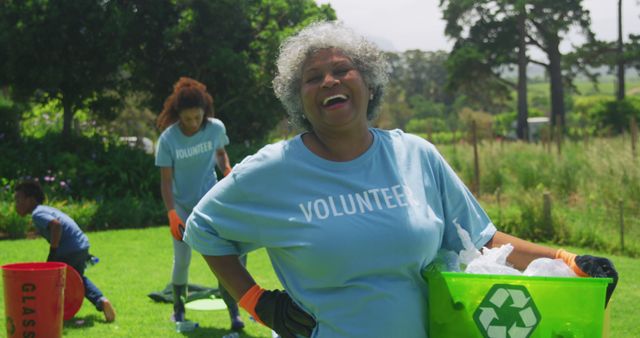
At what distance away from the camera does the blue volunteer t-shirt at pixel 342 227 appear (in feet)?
7.64

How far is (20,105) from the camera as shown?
1736cm

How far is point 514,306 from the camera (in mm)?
2215

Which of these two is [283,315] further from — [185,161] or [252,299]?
[185,161]

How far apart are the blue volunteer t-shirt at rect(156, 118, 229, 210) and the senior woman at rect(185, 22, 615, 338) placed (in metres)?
3.52

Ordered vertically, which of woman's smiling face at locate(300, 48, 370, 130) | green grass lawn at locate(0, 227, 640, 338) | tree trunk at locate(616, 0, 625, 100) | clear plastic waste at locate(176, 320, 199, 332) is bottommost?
green grass lawn at locate(0, 227, 640, 338)

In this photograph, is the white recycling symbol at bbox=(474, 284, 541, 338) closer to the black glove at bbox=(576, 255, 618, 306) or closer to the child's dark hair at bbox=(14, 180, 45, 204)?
the black glove at bbox=(576, 255, 618, 306)

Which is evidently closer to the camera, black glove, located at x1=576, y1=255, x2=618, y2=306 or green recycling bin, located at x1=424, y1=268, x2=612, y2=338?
green recycling bin, located at x1=424, y1=268, x2=612, y2=338

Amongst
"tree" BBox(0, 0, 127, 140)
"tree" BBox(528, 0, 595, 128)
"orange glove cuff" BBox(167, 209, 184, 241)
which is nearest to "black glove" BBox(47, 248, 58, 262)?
"orange glove cuff" BBox(167, 209, 184, 241)

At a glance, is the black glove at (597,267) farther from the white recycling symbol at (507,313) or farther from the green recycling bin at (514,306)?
the white recycling symbol at (507,313)

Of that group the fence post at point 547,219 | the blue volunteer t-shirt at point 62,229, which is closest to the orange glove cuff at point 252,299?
the blue volunteer t-shirt at point 62,229

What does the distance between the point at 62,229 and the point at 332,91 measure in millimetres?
4662

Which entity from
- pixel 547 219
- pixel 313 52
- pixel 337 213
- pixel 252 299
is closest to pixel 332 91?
pixel 313 52

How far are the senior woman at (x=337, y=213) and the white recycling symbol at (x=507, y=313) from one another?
0.73 ft

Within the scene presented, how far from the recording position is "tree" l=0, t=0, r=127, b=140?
15.9m
